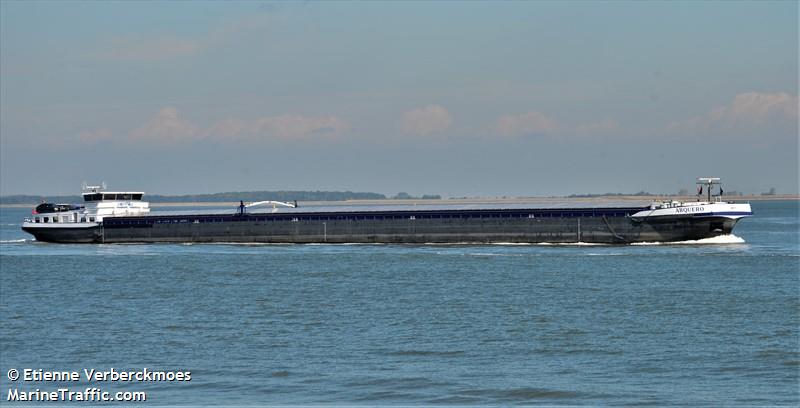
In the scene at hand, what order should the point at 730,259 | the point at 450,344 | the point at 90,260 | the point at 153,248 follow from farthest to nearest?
the point at 153,248 < the point at 90,260 < the point at 730,259 < the point at 450,344

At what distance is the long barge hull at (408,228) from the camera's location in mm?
80750

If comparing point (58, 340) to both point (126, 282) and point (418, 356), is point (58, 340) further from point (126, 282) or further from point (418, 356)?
point (126, 282)

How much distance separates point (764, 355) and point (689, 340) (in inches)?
134

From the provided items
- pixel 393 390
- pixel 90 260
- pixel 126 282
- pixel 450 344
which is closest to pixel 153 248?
pixel 90 260

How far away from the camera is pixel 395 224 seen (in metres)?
89.7

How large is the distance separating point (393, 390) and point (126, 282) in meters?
36.1

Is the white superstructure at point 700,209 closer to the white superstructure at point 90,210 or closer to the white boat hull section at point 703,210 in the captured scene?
the white boat hull section at point 703,210

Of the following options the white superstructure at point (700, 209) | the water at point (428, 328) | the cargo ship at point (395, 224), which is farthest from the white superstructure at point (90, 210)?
the white superstructure at point (700, 209)

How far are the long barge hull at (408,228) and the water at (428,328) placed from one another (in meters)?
8.79

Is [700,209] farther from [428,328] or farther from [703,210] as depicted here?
[428,328]

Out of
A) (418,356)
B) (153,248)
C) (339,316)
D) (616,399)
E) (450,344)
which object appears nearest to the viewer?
(616,399)

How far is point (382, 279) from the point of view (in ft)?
191

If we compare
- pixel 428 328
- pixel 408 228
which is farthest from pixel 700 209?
pixel 428 328

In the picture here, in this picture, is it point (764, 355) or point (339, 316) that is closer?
point (764, 355)
